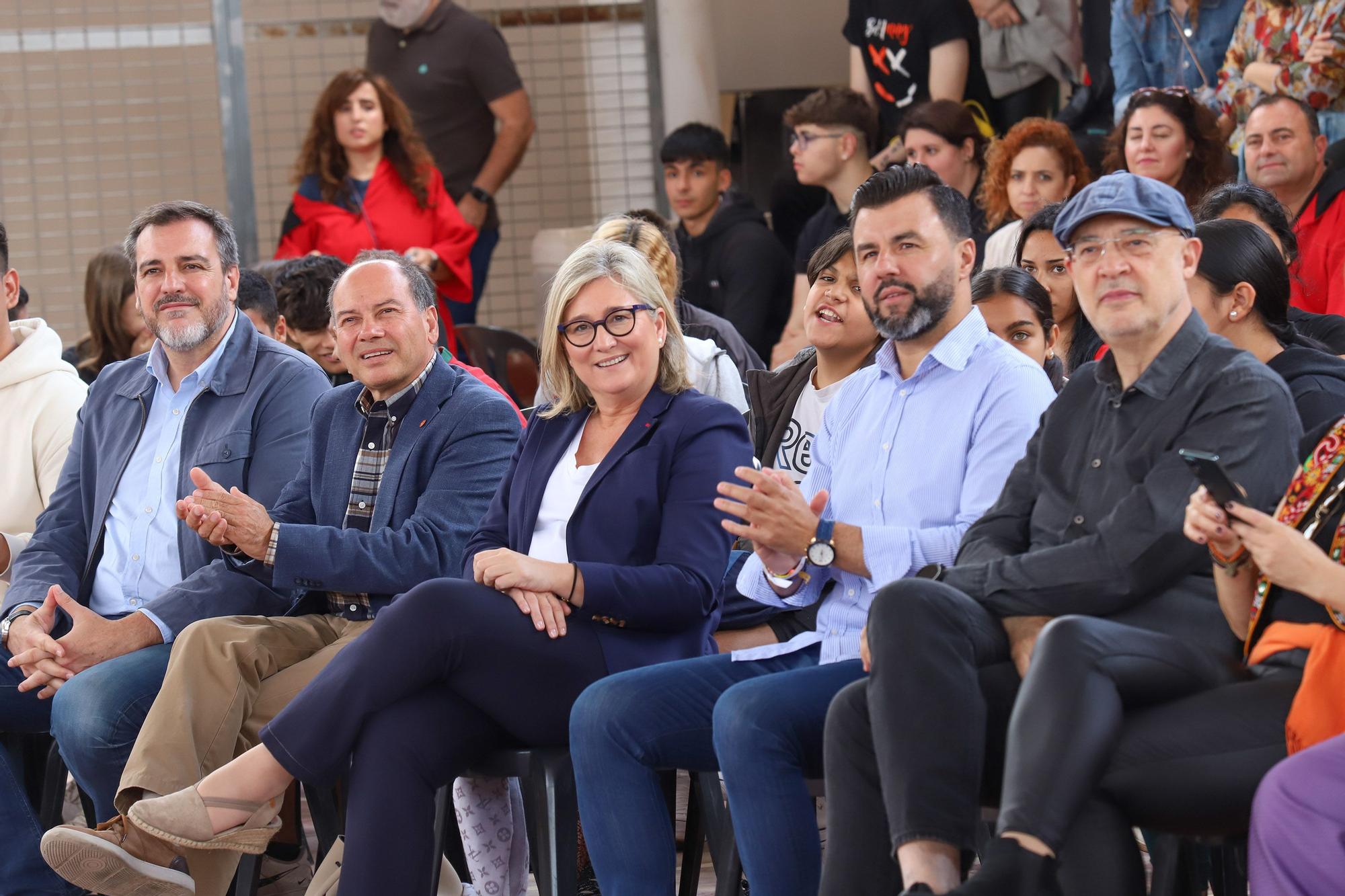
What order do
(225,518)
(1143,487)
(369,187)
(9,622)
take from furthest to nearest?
(369,187) < (9,622) < (225,518) < (1143,487)

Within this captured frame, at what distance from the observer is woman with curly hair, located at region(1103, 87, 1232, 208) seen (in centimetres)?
445

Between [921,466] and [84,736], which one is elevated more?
[921,466]

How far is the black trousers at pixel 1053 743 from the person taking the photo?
2135 mm

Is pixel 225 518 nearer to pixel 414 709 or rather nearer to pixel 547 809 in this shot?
pixel 414 709

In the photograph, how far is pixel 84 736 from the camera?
3.14m

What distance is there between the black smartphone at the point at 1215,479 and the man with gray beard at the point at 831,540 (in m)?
0.61

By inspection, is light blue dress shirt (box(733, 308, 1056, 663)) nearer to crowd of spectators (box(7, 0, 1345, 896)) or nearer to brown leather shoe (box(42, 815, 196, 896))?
crowd of spectators (box(7, 0, 1345, 896))

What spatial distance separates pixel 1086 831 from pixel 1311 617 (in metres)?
0.44

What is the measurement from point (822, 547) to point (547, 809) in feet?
2.20

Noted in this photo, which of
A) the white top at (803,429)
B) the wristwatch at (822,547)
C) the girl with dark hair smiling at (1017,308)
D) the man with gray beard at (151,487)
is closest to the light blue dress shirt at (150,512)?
the man with gray beard at (151,487)

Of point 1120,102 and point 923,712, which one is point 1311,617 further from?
point 1120,102

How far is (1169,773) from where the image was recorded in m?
2.16

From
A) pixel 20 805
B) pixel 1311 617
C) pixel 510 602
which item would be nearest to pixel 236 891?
pixel 20 805

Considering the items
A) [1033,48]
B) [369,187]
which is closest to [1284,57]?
[1033,48]
